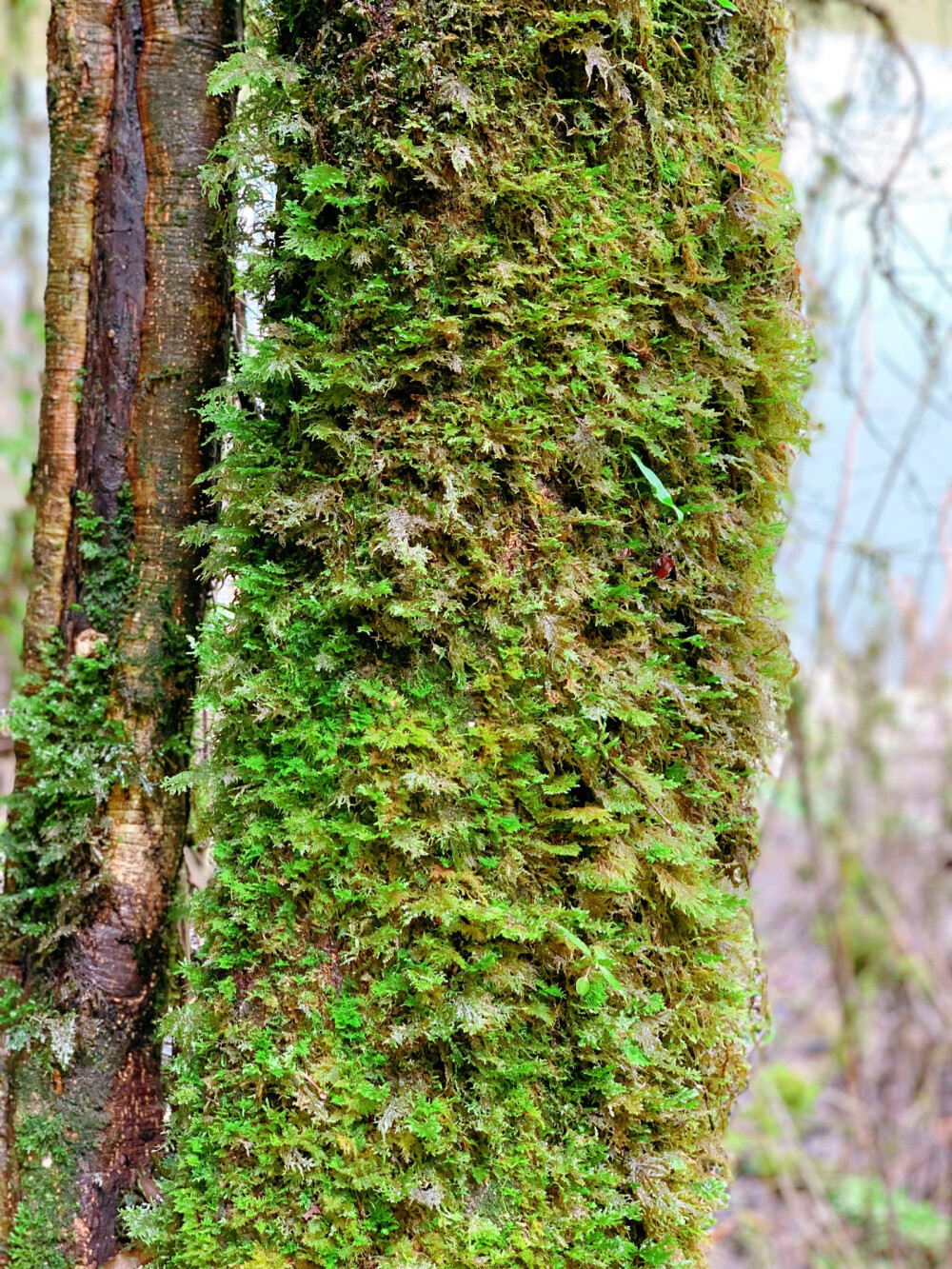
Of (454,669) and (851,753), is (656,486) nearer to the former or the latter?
(454,669)

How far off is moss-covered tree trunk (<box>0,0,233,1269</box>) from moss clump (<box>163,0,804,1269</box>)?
5.4 inches

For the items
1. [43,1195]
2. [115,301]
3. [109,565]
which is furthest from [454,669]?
[43,1195]

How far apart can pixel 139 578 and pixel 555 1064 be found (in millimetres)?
746

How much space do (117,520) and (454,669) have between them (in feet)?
1.63

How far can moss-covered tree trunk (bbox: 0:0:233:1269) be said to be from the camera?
41.7 inches

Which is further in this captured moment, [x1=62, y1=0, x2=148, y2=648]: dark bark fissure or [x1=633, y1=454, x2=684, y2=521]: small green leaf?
[x1=62, y1=0, x2=148, y2=648]: dark bark fissure

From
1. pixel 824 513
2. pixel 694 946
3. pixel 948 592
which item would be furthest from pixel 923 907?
pixel 694 946

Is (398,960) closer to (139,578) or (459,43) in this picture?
(139,578)

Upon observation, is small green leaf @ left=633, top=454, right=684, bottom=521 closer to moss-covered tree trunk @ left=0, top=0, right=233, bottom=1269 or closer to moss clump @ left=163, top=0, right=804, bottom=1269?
moss clump @ left=163, top=0, right=804, bottom=1269

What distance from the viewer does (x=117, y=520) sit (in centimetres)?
110

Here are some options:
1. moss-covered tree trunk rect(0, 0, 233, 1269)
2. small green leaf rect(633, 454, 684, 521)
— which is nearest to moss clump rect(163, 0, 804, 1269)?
small green leaf rect(633, 454, 684, 521)

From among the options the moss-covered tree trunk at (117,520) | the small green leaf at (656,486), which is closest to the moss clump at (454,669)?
the small green leaf at (656,486)

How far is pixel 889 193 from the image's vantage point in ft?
6.84

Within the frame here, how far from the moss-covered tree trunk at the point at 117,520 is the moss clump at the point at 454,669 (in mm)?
137
